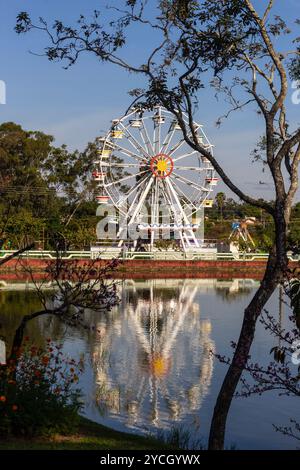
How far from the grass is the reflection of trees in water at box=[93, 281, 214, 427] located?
7.66 ft

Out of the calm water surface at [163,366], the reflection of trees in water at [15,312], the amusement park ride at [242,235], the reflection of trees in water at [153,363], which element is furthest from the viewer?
the amusement park ride at [242,235]

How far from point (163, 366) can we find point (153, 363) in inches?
13.7

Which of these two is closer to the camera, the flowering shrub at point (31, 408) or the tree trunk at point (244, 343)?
the flowering shrub at point (31, 408)

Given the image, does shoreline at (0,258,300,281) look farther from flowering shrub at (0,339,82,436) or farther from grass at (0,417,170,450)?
flowering shrub at (0,339,82,436)

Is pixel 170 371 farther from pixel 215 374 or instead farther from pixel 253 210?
pixel 253 210

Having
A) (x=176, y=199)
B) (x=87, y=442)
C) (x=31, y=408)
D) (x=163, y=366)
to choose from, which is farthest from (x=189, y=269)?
(x=31, y=408)

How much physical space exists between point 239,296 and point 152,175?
65.2 feet

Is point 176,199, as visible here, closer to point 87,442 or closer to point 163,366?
point 163,366

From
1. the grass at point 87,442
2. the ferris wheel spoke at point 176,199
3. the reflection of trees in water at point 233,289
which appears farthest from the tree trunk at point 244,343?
the ferris wheel spoke at point 176,199

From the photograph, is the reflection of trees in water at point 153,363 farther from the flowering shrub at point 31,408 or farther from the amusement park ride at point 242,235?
the amusement park ride at point 242,235

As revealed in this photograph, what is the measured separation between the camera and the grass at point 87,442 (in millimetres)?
6332

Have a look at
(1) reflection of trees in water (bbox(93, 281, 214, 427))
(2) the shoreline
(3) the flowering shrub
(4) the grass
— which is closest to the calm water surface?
(1) reflection of trees in water (bbox(93, 281, 214, 427))

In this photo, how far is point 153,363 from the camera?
14.6m

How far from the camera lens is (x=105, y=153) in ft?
154
